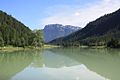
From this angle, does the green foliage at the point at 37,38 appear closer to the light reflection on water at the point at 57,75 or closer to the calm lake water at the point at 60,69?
the calm lake water at the point at 60,69

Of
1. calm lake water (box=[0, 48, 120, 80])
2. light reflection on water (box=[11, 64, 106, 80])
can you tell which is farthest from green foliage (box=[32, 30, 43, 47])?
light reflection on water (box=[11, 64, 106, 80])

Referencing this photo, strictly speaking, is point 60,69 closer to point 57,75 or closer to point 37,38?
point 57,75

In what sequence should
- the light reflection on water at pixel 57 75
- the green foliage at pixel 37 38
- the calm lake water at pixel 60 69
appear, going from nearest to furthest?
the light reflection on water at pixel 57 75, the calm lake water at pixel 60 69, the green foliage at pixel 37 38

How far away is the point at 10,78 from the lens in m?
31.2

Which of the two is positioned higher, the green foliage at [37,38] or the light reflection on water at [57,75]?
the green foliage at [37,38]

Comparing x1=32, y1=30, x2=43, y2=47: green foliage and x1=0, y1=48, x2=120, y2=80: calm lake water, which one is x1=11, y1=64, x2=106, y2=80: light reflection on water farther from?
x1=32, y1=30, x2=43, y2=47: green foliage

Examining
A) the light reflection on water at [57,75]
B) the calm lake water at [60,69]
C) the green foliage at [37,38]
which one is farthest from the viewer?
the green foliage at [37,38]

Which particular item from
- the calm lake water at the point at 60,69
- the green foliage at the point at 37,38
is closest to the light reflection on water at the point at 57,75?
the calm lake water at the point at 60,69

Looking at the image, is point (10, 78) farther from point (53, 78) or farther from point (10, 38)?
point (10, 38)

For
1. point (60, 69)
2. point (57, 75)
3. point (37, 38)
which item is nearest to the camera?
point (57, 75)

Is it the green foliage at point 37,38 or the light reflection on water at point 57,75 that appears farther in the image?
the green foliage at point 37,38

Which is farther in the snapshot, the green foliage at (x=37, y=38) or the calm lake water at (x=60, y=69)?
the green foliage at (x=37, y=38)

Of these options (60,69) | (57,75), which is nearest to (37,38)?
(60,69)

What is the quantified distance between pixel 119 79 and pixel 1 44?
288 feet
